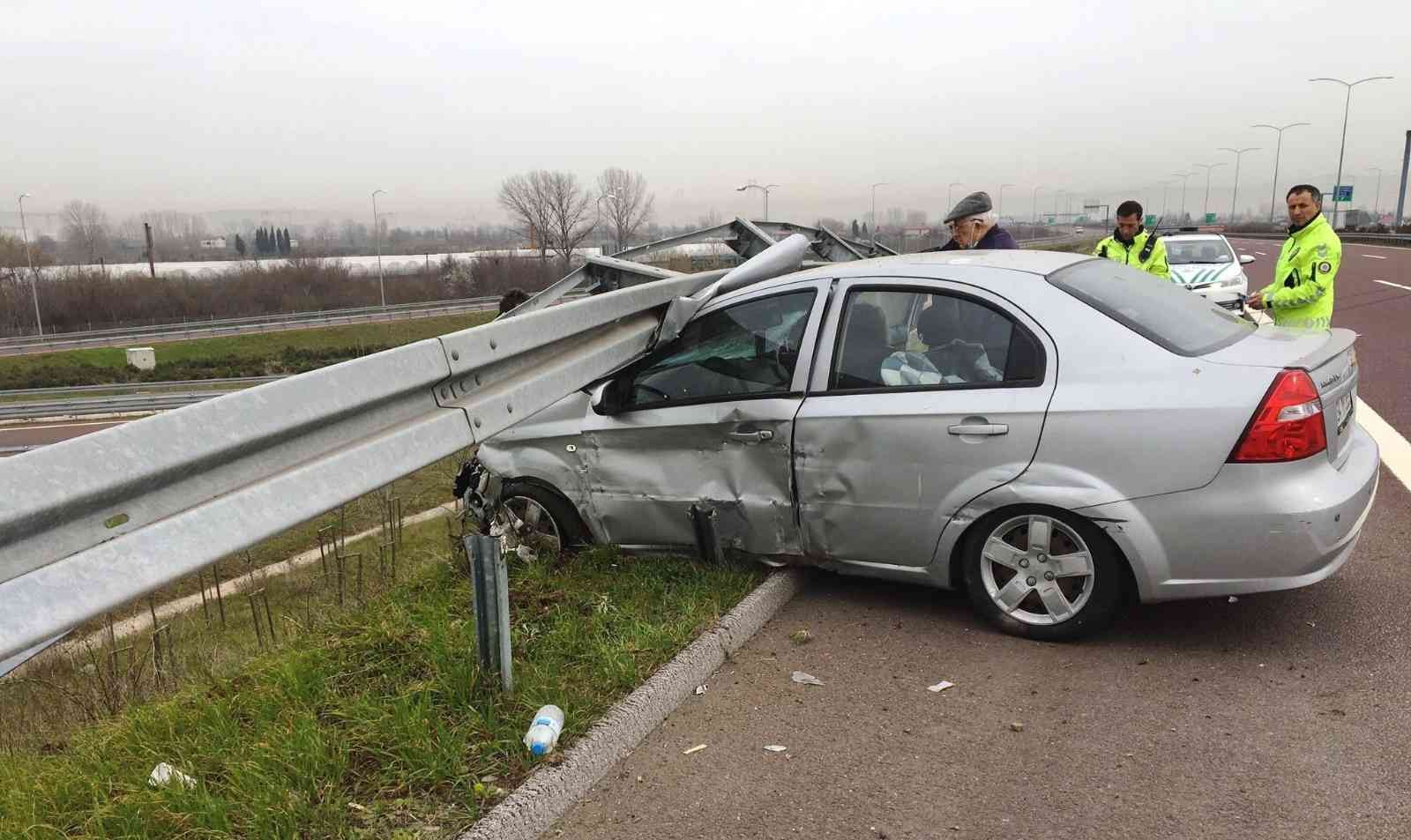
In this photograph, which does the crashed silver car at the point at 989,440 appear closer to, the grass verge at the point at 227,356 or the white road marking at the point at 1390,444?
the white road marking at the point at 1390,444

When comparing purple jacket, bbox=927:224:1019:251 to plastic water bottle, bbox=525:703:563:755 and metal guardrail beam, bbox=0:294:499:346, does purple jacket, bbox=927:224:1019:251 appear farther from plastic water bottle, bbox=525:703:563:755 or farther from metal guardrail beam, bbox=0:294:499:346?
metal guardrail beam, bbox=0:294:499:346

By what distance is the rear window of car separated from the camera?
3961 millimetres

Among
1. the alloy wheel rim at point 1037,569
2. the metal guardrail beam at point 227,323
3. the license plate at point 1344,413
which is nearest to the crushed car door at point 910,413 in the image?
the alloy wheel rim at point 1037,569

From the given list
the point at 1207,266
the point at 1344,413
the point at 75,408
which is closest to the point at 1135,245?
the point at 1344,413

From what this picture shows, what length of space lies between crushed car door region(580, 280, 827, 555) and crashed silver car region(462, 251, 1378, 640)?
10mm

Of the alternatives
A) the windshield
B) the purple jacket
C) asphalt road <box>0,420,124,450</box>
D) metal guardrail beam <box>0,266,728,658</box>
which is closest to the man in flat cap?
the purple jacket

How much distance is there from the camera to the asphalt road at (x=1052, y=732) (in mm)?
2904

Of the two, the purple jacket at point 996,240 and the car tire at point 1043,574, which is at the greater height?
the purple jacket at point 996,240

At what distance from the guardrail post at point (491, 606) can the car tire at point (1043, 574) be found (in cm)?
198

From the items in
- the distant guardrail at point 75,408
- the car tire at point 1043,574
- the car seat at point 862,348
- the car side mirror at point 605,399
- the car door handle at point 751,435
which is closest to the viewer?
the car tire at point 1043,574

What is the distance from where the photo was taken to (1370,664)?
3.68 metres

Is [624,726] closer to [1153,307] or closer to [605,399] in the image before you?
[605,399]

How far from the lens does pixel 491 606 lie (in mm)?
3479

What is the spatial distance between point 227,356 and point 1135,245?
173ft
